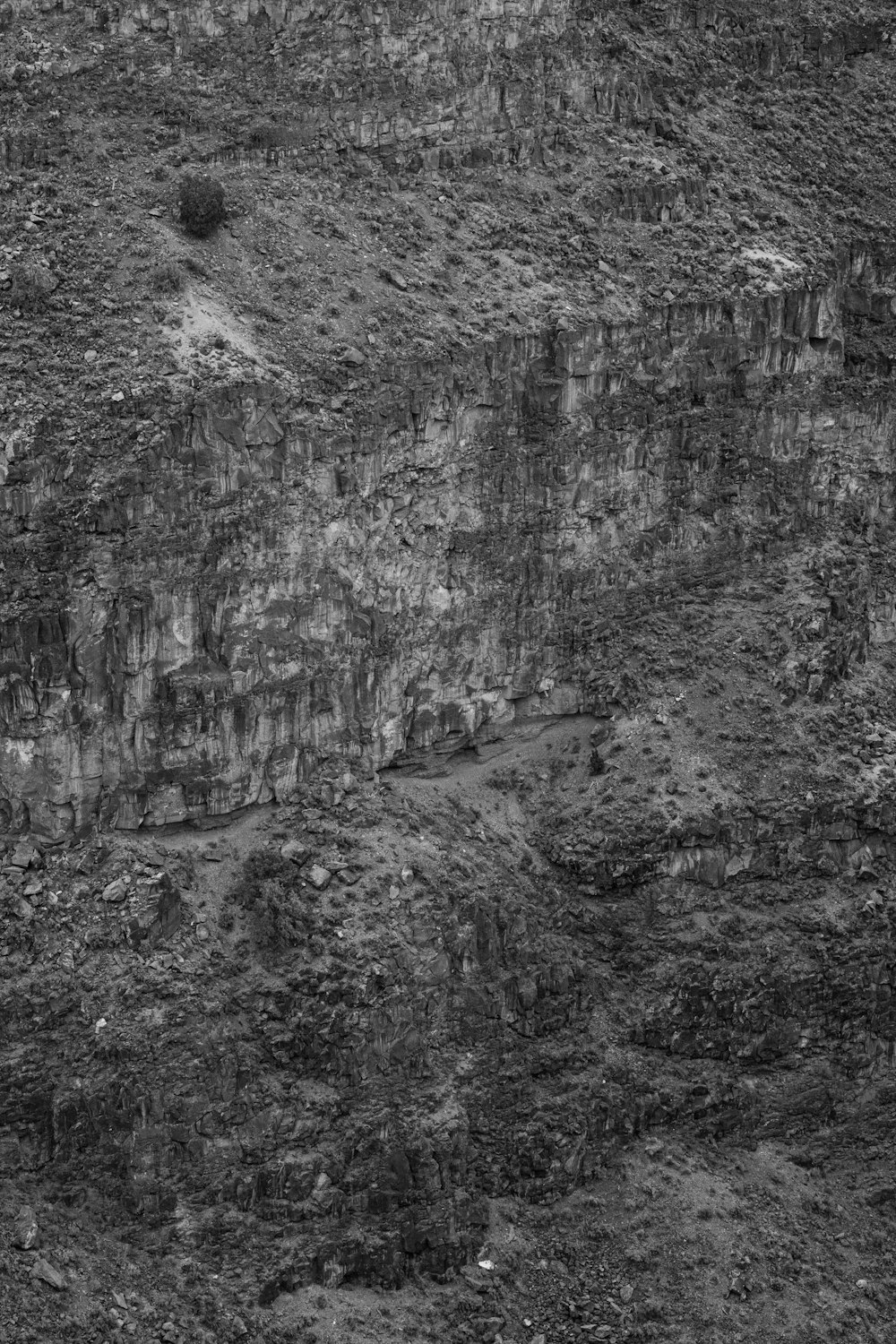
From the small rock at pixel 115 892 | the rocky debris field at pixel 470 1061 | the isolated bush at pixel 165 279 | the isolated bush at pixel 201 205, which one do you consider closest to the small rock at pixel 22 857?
the rocky debris field at pixel 470 1061

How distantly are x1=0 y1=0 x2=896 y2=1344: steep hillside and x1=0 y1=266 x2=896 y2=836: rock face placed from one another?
140 mm

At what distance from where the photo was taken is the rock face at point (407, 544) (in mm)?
77500

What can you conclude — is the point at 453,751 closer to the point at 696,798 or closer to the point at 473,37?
the point at 696,798

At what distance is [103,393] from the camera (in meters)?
77.0

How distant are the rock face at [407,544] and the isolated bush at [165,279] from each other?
3906 mm

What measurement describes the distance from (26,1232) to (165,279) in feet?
86.1

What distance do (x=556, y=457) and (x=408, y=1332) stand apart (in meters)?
25.5

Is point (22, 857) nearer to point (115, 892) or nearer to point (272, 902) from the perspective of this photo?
point (115, 892)

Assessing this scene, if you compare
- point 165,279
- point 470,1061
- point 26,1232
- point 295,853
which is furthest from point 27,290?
point 26,1232

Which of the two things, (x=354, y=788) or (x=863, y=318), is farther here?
(x=863, y=318)

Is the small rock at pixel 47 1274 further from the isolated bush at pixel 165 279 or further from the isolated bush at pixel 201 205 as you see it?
the isolated bush at pixel 201 205

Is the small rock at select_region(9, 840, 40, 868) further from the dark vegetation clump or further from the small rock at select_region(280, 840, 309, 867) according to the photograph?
the small rock at select_region(280, 840, 309, 867)

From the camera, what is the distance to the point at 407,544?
81.8 metres

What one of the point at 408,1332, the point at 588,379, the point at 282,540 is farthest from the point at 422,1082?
the point at 588,379
